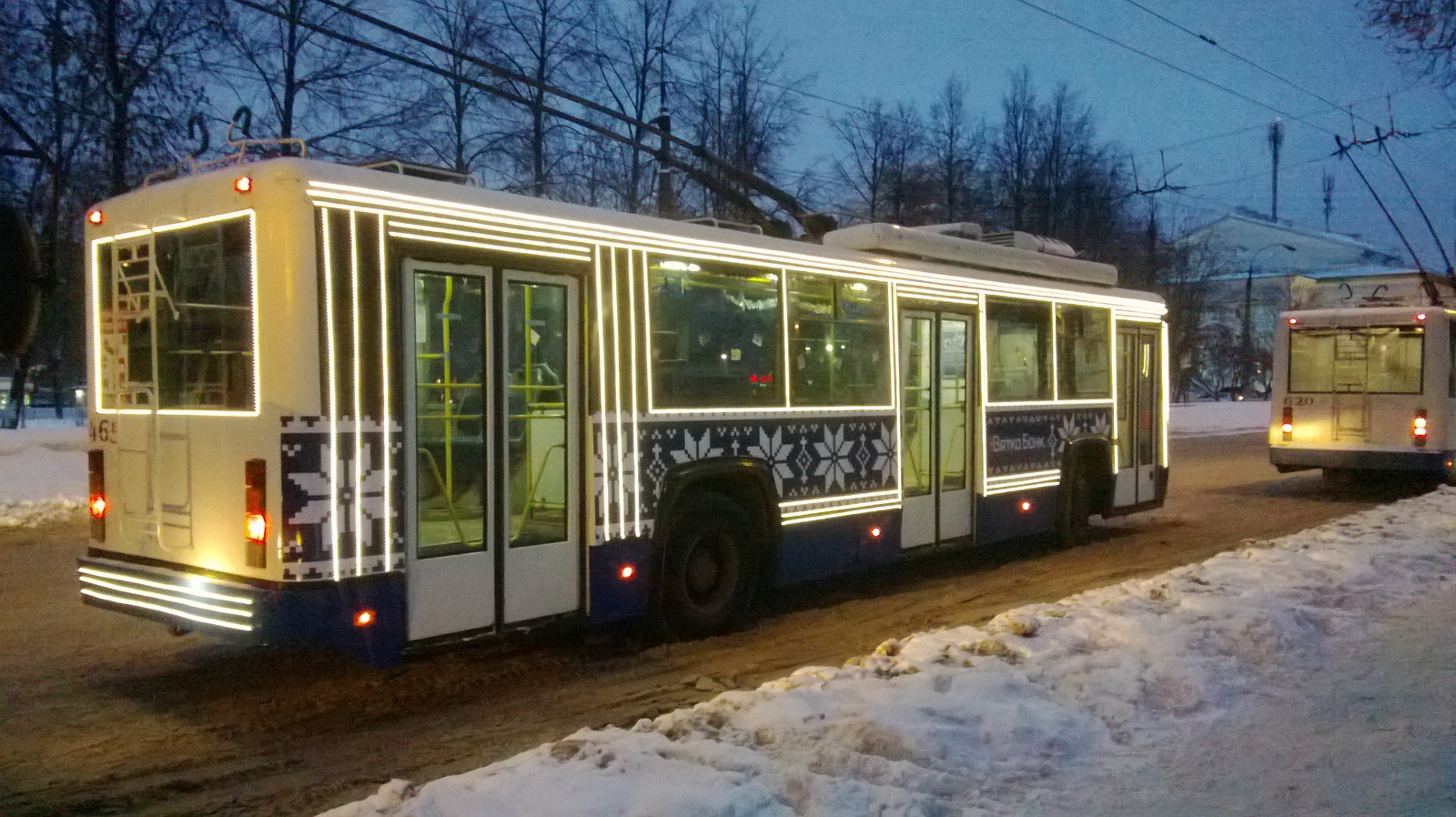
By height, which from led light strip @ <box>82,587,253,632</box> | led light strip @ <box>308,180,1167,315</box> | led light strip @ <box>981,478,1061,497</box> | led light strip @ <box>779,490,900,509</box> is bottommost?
led light strip @ <box>82,587,253,632</box>

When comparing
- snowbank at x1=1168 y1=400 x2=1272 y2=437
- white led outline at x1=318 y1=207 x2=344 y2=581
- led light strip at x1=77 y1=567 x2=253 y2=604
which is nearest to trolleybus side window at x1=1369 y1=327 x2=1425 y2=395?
white led outline at x1=318 y1=207 x2=344 y2=581

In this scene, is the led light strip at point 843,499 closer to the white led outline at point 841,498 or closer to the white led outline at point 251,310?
the white led outline at point 841,498

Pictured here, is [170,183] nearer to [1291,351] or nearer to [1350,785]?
[1350,785]

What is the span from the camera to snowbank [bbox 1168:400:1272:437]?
128 feet

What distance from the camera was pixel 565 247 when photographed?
23.2 feet

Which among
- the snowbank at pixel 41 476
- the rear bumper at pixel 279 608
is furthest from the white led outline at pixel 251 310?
the snowbank at pixel 41 476

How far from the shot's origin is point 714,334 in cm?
812

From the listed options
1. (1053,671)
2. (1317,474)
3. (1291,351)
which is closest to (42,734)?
(1053,671)

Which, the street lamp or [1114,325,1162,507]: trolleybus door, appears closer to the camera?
[1114,325,1162,507]: trolleybus door

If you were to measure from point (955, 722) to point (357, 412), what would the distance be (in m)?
3.34

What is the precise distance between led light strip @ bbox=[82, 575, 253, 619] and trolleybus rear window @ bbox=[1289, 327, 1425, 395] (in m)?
17.7

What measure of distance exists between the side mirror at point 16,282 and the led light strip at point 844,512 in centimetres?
568

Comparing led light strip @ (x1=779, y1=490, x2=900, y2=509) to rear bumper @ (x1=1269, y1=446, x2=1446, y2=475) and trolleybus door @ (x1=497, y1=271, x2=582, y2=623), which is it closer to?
trolleybus door @ (x1=497, y1=271, x2=582, y2=623)

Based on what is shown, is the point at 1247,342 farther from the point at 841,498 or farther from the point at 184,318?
the point at 184,318
